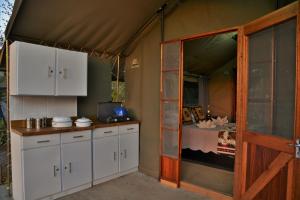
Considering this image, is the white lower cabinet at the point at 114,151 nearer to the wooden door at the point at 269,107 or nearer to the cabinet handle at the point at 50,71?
the cabinet handle at the point at 50,71

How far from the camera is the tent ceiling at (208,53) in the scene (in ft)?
15.0

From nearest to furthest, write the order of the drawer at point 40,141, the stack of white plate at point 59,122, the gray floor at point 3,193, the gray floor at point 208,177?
the drawer at point 40,141
the gray floor at point 3,193
the stack of white plate at point 59,122
the gray floor at point 208,177

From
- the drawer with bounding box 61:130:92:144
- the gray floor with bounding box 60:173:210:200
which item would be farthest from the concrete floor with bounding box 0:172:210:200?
the drawer with bounding box 61:130:92:144

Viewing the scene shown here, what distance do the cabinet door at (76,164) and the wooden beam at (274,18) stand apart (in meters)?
2.52

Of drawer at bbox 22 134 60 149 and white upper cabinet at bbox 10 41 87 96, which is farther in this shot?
white upper cabinet at bbox 10 41 87 96

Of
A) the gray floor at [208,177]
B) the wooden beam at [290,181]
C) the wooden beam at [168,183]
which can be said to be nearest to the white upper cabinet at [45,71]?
the wooden beam at [168,183]

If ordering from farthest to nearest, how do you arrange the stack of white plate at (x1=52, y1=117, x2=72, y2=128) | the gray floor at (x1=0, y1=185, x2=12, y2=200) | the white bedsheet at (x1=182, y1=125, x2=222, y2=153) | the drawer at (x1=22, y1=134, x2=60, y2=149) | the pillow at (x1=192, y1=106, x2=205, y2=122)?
the pillow at (x1=192, y1=106, x2=205, y2=122) < the white bedsheet at (x1=182, y1=125, x2=222, y2=153) < the stack of white plate at (x1=52, y1=117, x2=72, y2=128) < the gray floor at (x1=0, y1=185, x2=12, y2=200) < the drawer at (x1=22, y1=134, x2=60, y2=149)

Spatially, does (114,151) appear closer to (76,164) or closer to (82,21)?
(76,164)

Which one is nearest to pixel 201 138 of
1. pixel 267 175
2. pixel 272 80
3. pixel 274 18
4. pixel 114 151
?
pixel 114 151

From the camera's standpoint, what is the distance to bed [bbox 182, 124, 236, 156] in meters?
3.59

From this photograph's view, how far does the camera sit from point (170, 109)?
3287 millimetres

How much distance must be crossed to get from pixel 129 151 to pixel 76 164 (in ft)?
3.22

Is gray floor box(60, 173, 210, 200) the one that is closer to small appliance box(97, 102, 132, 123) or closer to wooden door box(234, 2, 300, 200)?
wooden door box(234, 2, 300, 200)

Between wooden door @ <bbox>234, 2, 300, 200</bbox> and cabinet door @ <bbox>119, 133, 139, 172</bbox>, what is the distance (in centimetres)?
183
